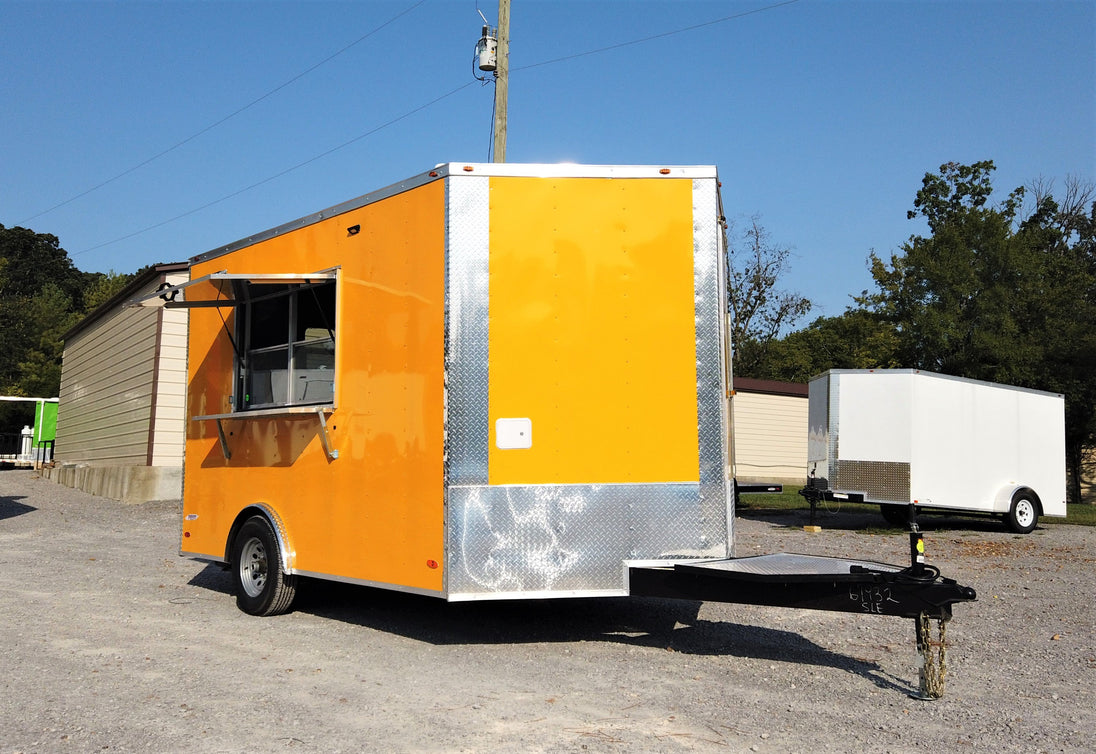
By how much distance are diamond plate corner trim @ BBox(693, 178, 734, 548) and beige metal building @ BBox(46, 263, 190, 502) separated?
13053 millimetres

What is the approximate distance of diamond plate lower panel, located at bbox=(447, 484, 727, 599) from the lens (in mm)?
5852

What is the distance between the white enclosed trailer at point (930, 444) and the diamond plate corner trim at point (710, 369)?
9642 millimetres

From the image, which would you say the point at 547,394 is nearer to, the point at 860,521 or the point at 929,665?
the point at 929,665

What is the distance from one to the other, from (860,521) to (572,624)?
12.9m

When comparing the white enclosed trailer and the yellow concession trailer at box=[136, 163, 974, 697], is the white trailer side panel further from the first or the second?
the yellow concession trailer at box=[136, 163, 974, 697]

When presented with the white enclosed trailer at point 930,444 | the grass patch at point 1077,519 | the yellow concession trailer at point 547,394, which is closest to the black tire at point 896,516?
the white enclosed trailer at point 930,444

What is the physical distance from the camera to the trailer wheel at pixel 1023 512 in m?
15.9

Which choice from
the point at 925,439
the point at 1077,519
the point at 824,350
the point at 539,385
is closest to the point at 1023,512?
the point at 925,439

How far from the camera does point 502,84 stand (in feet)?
43.8

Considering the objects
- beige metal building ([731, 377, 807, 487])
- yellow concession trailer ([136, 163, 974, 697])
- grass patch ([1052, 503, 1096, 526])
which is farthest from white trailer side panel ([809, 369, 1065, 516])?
beige metal building ([731, 377, 807, 487])

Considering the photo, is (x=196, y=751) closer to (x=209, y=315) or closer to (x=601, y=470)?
(x=601, y=470)

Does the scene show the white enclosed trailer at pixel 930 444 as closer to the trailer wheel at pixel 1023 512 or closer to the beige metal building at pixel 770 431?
the trailer wheel at pixel 1023 512

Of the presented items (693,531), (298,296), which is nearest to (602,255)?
(693,531)

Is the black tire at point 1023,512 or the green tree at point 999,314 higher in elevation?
the green tree at point 999,314
